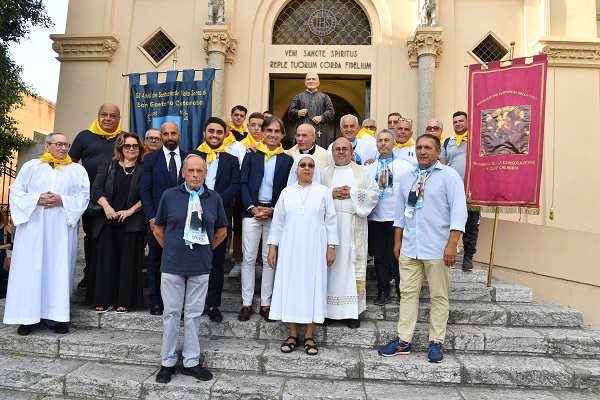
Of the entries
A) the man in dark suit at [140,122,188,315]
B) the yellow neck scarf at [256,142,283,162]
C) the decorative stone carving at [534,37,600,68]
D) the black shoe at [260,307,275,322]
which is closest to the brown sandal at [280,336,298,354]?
the black shoe at [260,307,275,322]

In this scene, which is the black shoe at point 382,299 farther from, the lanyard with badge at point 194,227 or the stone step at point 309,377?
the lanyard with badge at point 194,227

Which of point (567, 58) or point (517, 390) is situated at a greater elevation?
point (567, 58)

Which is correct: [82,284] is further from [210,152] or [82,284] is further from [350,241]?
[350,241]

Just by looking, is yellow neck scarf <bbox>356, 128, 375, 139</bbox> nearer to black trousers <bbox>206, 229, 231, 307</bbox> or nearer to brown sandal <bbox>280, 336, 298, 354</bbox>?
black trousers <bbox>206, 229, 231, 307</bbox>

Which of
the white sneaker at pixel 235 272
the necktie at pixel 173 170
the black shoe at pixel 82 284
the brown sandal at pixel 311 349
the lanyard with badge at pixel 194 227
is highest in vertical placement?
the necktie at pixel 173 170

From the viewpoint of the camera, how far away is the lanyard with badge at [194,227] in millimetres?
3834

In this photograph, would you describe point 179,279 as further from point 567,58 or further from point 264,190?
point 567,58

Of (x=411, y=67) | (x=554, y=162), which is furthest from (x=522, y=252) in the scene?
(x=411, y=67)

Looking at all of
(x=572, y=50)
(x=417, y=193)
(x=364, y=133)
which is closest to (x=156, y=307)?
(x=417, y=193)

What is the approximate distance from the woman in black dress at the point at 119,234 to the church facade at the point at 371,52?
4762 millimetres

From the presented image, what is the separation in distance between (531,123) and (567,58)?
5.26m

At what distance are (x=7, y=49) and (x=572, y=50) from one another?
40.2ft

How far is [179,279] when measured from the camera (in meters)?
3.88

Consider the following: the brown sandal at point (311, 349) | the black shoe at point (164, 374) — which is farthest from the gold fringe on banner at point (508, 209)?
the black shoe at point (164, 374)
